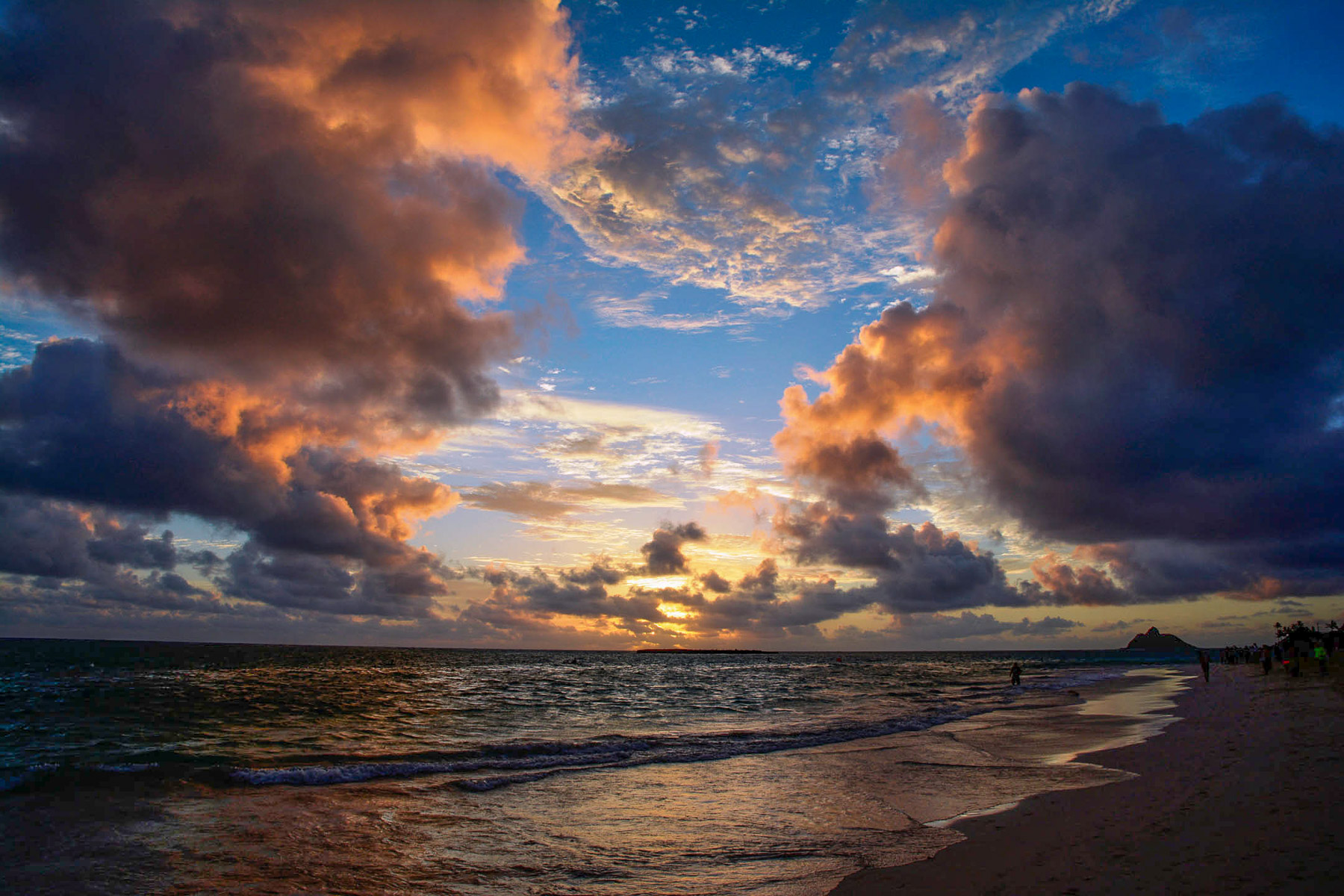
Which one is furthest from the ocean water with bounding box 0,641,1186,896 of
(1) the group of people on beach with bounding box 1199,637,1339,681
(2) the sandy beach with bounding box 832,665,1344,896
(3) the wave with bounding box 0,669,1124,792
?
(1) the group of people on beach with bounding box 1199,637,1339,681

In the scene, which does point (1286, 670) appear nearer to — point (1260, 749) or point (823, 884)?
point (1260, 749)

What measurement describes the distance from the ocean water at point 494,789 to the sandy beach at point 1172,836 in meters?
1.10

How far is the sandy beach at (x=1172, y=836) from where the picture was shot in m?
9.23

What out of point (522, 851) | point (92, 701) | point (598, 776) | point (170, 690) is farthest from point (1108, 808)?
point (170, 690)

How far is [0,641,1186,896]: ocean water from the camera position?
11.9 m

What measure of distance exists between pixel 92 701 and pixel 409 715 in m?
21.1

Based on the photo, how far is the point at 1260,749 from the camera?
19.0 metres

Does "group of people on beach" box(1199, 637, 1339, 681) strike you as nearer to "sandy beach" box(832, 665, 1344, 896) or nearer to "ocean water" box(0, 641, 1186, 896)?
"ocean water" box(0, 641, 1186, 896)

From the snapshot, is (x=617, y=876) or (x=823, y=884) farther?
(x=617, y=876)

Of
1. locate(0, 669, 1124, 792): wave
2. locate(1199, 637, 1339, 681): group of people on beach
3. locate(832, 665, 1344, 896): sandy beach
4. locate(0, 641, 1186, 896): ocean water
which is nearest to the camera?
locate(832, 665, 1344, 896): sandy beach

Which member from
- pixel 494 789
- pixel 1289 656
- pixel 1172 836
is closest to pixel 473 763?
pixel 494 789

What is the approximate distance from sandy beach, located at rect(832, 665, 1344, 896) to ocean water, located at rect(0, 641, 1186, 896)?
1.10 meters

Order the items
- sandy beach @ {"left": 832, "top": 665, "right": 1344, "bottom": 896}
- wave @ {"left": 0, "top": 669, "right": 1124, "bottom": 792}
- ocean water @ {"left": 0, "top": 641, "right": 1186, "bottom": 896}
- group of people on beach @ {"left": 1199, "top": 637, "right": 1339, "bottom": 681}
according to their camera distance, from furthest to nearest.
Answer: group of people on beach @ {"left": 1199, "top": 637, "right": 1339, "bottom": 681} → wave @ {"left": 0, "top": 669, "right": 1124, "bottom": 792} → ocean water @ {"left": 0, "top": 641, "right": 1186, "bottom": 896} → sandy beach @ {"left": 832, "top": 665, "right": 1344, "bottom": 896}

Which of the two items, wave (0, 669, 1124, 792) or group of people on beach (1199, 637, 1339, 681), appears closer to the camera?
wave (0, 669, 1124, 792)
